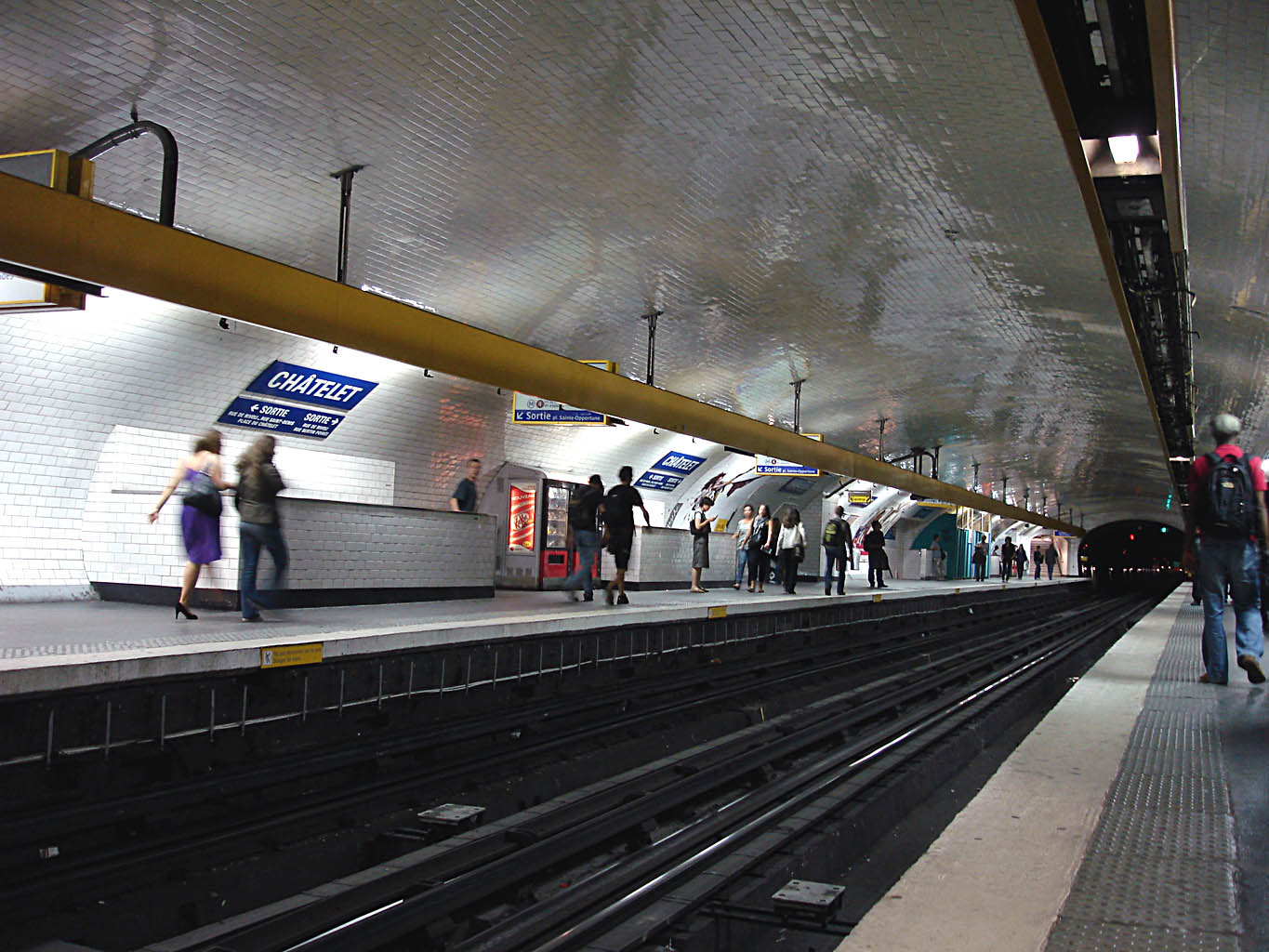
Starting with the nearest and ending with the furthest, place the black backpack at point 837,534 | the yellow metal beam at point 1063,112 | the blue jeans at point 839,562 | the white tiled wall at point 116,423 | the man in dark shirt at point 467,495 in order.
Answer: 1. the yellow metal beam at point 1063,112
2. the white tiled wall at point 116,423
3. the man in dark shirt at point 467,495
4. the black backpack at point 837,534
5. the blue jeans at point 839,562

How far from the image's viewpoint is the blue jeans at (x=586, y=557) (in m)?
12.7

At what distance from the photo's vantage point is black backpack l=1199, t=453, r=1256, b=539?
5.91 metres

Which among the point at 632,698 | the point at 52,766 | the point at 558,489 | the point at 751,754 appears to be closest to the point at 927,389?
the point at 558,489

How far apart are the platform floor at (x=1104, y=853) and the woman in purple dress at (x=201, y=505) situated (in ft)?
21.7

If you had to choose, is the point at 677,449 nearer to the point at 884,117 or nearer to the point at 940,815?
the point at 884,117

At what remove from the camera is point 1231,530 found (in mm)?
5980

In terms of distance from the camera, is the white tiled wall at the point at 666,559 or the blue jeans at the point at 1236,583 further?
the white tiled wall at the point at 666,559

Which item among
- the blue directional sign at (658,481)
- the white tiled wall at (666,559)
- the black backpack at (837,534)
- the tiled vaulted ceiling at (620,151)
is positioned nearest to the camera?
the tiled vaulted ceiling at (620,151)

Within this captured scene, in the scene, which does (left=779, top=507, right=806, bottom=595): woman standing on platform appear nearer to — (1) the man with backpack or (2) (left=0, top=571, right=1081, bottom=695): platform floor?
(1) the man with backpack

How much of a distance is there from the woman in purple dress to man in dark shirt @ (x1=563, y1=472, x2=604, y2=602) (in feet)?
14.3

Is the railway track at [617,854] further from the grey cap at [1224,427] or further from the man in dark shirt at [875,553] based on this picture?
the man in dark shirt at [875,553]

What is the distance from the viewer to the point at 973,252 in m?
11.4

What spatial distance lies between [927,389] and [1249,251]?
30.6 feet

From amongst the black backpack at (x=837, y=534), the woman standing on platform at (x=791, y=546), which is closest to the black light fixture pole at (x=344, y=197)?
the woman standing on platform at (x=791, y=546)
